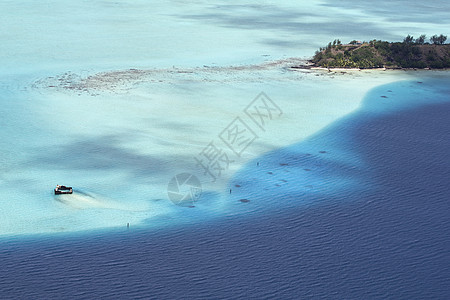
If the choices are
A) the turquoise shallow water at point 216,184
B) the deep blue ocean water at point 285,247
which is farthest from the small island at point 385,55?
the deep blue ocean water at point 285,247

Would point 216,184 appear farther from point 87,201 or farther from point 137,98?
point 137,98

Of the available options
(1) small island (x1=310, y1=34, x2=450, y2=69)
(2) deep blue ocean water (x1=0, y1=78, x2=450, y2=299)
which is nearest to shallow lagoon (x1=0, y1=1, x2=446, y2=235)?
(2) deep blue ocean water (x1=0, y1=78, x2=450, y2=299)

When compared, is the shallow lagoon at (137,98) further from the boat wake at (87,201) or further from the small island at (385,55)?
the small island at (385,55)

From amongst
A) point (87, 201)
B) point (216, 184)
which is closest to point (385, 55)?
point (216, 184)

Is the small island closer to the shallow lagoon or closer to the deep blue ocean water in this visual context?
the shallow lagoon

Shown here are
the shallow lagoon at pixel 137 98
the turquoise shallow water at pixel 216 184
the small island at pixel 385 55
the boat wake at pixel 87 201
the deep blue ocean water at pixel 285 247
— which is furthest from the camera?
the small island at pixel 385 55

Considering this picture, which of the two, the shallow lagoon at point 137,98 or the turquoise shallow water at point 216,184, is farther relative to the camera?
the shallow lagoon at point 137,98

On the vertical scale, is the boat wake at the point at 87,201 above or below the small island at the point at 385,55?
below
